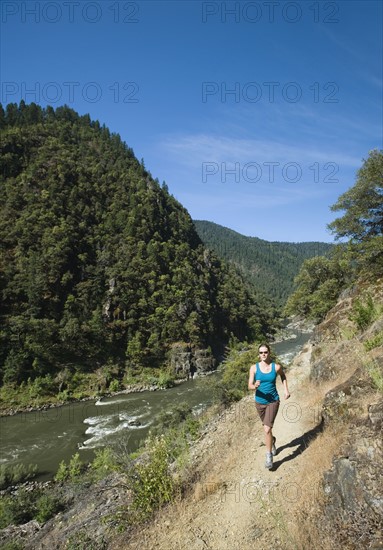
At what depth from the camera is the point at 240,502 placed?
591 cm

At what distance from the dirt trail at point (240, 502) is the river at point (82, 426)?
18705mm

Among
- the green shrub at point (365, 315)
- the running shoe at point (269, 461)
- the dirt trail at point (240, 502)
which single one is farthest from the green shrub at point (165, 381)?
the running shoe at point (269, 461)

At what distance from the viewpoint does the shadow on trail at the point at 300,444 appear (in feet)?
22.3

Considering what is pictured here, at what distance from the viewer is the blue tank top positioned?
21.6 ft

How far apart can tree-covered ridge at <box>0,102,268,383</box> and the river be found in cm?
1185

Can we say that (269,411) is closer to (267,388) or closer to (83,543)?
→ (267,388)

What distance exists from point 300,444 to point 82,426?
32.2m

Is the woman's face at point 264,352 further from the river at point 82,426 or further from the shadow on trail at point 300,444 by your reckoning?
the river at point 82,426

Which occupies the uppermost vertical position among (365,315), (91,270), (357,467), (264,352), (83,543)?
(91,270)

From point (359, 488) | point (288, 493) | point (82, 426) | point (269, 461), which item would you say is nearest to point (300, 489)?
point (288, 493)

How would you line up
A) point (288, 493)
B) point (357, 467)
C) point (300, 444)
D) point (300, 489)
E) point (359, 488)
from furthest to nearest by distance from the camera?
1. point (300, 444)
2. point (288, 493)
3. point (300, 489)
4. point (357, 467)
5. point (359, 488)

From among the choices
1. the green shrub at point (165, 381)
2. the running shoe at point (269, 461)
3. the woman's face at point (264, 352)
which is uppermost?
the woman's face at point (264, 352)

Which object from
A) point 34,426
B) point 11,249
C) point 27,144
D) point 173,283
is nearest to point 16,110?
point 27,144

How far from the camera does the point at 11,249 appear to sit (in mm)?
63844
